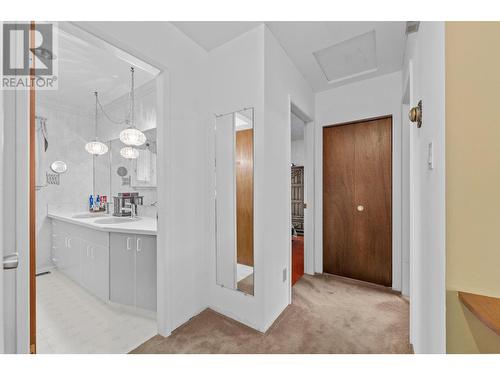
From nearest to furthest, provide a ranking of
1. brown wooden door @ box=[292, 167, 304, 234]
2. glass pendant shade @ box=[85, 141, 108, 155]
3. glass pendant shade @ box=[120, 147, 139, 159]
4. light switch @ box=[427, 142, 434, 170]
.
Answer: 1. light switch @ box=[427, 142, 434, 170]
2. glass pendant shade @ box=[120, 147, 139, 159]
3. glass pendant shade @ box=[85, 141, 108, 155]
4. brown wooden door @ box=[292, 167, 304, 234]

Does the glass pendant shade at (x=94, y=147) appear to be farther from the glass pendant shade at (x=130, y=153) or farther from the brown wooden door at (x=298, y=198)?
the brown wooden door at (x=298, y=198)

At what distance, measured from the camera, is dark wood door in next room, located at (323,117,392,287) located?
2.54m

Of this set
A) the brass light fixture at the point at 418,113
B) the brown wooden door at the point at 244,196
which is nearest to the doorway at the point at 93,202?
the brown wooden door at the point at 244,196

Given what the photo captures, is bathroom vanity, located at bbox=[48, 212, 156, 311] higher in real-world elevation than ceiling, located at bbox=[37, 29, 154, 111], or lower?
lower

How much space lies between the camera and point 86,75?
8.35 ft

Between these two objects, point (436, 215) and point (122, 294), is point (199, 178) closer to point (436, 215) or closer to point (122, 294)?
point (122, 294)

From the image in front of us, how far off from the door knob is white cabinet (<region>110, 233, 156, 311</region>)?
1105 mm

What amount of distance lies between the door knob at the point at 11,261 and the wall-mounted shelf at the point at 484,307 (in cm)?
165

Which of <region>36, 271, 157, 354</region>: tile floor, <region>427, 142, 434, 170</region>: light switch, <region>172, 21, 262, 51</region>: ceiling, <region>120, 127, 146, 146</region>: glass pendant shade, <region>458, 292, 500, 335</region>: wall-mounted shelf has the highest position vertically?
<region>172, 21, 262, 51</region>: ceiling

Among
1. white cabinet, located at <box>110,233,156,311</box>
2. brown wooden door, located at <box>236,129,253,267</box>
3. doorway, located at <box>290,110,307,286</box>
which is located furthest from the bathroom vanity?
doorway, located at <box>290,110,307,286</box>

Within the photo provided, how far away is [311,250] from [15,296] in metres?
2.76

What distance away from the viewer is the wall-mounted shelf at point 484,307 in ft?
2.26

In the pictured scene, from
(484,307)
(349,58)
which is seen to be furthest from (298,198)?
(484,307)

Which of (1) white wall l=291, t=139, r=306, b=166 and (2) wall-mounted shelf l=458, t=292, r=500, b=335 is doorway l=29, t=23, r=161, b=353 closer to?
(2) wall-mounted shelf l=458, t=292, r=500, b=335
